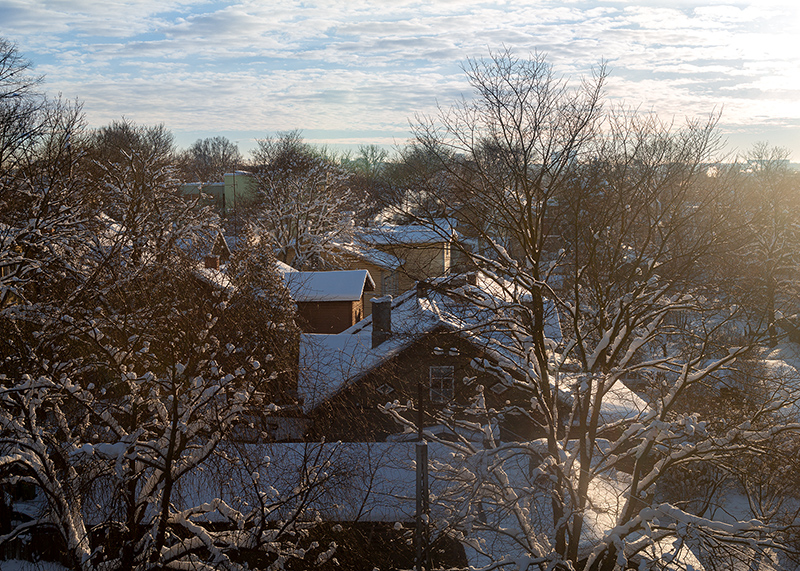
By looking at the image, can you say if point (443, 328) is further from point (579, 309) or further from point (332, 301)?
point (332, 301)

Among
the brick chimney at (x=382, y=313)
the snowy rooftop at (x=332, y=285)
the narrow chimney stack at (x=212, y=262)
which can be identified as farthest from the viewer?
the narrow chimney stack at (x=212, y=262)

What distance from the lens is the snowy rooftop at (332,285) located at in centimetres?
2905

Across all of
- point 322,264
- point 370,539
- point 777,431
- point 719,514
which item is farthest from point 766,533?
point 322,264

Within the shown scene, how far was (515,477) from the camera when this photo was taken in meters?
15.3

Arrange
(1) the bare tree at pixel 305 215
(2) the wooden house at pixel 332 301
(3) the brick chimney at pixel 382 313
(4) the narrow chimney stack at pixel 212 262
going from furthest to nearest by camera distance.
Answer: (1) the bare tree at pixel 305 215 → (4) the narrow chimney stack at pixel 212 262 → (2) the wooden house at pixel 332 301 → (3) the brick chimney at pixel 382 313

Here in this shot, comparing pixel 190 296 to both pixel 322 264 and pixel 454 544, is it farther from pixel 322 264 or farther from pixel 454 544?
pixel 322 264

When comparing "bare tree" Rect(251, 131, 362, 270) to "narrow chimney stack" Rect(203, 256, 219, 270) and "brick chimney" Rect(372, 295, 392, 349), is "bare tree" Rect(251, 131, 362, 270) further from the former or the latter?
"brick chimney" Rect(372, 295, 392, 349)

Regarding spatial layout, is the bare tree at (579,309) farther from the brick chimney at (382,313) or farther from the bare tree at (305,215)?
the bare tree at (305,215)

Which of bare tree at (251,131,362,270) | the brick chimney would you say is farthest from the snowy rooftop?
bare tree at (251,131,362,270)

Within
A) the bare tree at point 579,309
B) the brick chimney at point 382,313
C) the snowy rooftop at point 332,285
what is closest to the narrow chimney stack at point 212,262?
the snowy rooftop at point 332,285

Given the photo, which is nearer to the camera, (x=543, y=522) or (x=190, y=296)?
(x=543, y=522)

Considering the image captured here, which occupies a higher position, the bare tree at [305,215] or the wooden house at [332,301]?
the bare tree at [305,215]

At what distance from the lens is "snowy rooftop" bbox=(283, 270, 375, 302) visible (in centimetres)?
2905

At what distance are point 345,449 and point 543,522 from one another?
4.47 metres
